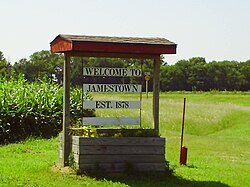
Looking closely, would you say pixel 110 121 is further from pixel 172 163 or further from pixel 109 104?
pixel 172 163

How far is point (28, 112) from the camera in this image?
1659 cm

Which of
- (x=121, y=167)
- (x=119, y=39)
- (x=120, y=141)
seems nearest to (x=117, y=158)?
(x=121, y=167)

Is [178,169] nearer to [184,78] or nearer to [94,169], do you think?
[94,169]

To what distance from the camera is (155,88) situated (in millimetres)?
10203

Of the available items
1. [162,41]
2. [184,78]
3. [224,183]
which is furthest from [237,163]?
[184,78]

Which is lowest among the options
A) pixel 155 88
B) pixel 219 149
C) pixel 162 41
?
pixel 219 149

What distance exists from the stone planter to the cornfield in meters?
5.99

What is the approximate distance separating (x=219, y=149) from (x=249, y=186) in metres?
6.67

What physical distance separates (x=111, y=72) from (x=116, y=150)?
1.50 meters

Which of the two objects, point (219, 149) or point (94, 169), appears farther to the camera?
point (219, 149)

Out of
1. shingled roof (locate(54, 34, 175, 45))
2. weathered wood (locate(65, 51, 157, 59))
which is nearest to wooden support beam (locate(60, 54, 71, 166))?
weathered wood (locate(65, 51, 157, 59))

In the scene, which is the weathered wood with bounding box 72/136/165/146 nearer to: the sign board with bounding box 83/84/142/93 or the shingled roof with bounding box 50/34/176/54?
the sign board with bounding box 83/84/142/93

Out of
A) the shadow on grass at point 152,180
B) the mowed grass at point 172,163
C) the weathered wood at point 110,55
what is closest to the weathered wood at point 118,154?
the shadow on grass at point 152,180

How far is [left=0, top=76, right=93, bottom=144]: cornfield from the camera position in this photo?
16.0 meters
